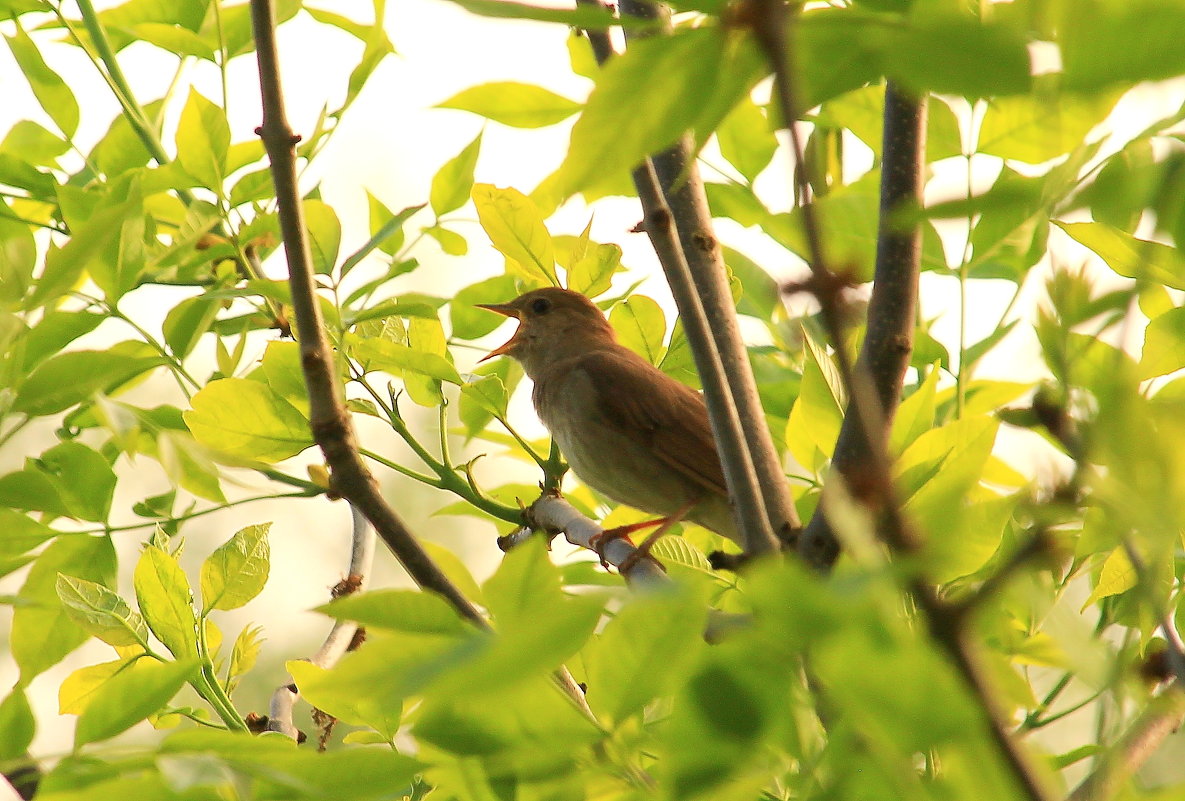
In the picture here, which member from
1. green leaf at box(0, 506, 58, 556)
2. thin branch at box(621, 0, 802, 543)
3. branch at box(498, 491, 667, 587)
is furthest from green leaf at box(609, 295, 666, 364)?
green leaf at box(0, 506, 58, 556)

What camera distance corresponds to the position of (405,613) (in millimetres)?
1220

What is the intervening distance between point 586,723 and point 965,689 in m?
0.38

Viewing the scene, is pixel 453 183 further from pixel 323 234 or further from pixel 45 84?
pixel 45 84

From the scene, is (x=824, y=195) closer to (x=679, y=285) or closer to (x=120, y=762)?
(x=679, y=285)

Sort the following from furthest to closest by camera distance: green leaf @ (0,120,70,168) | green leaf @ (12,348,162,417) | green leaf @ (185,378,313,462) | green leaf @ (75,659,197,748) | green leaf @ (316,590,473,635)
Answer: green leaf @ (0,120,70,168) → green leaf @ (185,378,313,462) → green leaf @ (12,348,162,417) → green leaf @ (75,659,197,748) → green leaf @ (316,590,473,635)

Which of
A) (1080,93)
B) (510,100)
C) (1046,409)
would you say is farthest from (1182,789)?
(510,100)

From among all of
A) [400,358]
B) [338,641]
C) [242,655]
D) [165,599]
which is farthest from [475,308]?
[165,599]

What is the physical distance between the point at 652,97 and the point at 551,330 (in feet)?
13.4

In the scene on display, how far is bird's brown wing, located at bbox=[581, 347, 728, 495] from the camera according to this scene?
409cm

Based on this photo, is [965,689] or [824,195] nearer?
[965,689]

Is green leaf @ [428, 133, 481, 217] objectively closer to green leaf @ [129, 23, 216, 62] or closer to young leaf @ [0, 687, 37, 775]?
green leaf @ [129, 23, 216, 62]

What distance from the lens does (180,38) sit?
268 cm

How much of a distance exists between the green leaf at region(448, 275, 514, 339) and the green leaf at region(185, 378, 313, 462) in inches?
24.7

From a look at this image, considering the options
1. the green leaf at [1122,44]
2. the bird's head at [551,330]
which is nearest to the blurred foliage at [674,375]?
the green leaf at [1122,44]
